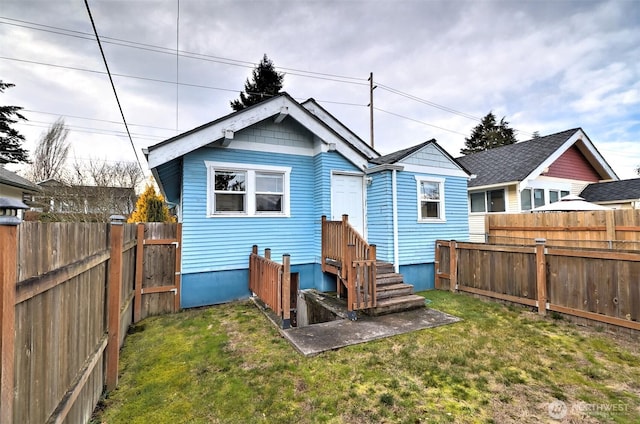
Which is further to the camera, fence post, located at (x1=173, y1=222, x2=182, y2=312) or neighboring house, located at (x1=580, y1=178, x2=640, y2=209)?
neighboring house, located at (x1=580, y1=178, x2=640, y2=209)

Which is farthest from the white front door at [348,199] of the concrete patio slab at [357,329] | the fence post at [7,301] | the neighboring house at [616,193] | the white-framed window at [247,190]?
the neighboring house at [616,193]

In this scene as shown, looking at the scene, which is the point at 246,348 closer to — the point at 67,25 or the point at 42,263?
the point at 42,263

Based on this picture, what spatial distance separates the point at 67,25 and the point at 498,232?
1568 centimetres

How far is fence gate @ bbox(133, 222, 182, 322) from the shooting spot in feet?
18.1

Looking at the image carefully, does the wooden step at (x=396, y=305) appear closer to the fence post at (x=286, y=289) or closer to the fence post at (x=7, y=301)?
the fence post at (x=286, y=289)

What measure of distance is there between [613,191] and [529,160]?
4.35 m

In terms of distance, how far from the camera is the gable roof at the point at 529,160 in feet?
37.4

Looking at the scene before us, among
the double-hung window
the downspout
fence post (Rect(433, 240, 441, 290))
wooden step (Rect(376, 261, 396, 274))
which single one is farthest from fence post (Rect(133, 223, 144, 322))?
fence post (Rect(433, 240, 441, 290))

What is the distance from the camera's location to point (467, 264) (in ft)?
23.5

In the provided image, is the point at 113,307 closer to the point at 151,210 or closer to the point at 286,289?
the point at 286,289

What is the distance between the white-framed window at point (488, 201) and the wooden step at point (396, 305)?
8.45 meters

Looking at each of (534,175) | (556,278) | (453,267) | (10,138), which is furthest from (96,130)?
(534,175)

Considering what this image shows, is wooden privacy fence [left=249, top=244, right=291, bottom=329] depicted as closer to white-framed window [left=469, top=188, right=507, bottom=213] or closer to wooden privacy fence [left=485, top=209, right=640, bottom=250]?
wooden privacy fence [left=485, top=209, right=640, bottom=250]

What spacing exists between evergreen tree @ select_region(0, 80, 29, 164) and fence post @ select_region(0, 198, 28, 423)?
28202 mm
